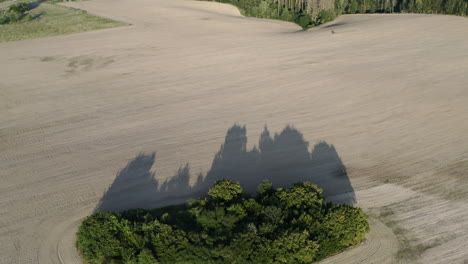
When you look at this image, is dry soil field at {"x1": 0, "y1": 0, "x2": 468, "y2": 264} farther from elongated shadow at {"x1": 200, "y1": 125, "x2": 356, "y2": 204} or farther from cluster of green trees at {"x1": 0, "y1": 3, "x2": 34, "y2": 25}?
cluster of green trees at {"x1": 0, "y1": 3, "x2": 34, "y2": 25}

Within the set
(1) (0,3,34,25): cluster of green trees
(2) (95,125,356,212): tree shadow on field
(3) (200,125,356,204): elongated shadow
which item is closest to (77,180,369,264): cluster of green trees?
(2) (95,125,356,212): tree shadow on field

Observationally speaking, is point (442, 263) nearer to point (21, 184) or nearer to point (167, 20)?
point (21, 184)

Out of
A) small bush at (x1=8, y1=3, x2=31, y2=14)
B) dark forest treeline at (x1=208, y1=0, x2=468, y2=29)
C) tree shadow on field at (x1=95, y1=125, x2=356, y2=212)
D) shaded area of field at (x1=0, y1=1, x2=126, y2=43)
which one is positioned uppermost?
small bush at (x1=8, y1=3, x2=31, y2=14)

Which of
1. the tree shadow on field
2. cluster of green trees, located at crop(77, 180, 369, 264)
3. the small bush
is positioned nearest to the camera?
cluster of green trees, located at crop(77, 180, 369, 264)

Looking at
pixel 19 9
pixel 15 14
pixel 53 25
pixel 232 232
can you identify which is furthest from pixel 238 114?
pixel 19 9

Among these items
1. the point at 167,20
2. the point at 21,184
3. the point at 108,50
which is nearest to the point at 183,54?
the point at 108,50

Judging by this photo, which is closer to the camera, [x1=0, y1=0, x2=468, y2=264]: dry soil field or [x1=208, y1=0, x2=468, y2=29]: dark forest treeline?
[x1=0, y1=0, x2=468, y2=264]: dry soil field
